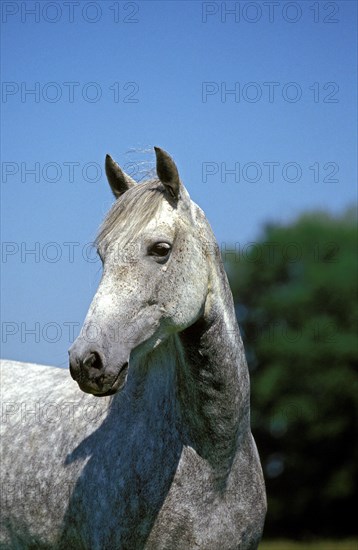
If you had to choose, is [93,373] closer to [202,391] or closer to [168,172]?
[202,391]

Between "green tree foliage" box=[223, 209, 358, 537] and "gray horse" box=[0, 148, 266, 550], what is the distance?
40.2 feet

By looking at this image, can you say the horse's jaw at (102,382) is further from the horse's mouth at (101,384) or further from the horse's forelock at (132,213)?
the horse's forelock at (132,213)

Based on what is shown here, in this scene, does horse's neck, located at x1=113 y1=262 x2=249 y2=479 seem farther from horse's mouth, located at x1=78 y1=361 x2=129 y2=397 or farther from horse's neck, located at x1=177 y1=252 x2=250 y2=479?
horse's mouth, located at x1=78 y1=361 x2=129 y2=397

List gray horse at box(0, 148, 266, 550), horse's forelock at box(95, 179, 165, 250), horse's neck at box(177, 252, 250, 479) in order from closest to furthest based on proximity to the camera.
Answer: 1. gray horse at box(0, 148, 266, 550)
2. horse's forelock at box(95, 179, 165, 250)
3. horse's neck at box(177, 252, 250, 479)

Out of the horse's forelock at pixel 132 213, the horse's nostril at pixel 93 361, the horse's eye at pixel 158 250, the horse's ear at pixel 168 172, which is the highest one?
the horse's ear at pixel 168 172

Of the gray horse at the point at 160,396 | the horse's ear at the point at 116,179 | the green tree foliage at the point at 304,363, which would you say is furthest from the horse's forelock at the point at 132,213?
the green tree foliage at the point at 304,363

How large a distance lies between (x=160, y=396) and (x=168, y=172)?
1.17 metres

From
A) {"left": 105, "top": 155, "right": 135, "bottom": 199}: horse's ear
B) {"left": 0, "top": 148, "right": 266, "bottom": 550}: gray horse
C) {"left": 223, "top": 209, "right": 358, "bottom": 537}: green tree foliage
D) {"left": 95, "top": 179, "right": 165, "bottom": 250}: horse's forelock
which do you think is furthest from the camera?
{"left": 223, "top": 209, "right": 358, "bottom": 537}: green tree foliage

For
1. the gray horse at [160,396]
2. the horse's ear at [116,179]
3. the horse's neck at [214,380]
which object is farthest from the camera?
the horse's ear at [116,179]

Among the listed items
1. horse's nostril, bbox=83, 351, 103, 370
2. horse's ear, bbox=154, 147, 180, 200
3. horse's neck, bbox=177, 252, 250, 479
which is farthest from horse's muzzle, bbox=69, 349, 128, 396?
horse's ear, bbox=154, 147, 180, 200

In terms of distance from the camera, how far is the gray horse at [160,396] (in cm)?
331

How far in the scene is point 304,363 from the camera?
16688 millimetres

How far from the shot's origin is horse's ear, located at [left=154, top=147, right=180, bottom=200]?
11.5 ft

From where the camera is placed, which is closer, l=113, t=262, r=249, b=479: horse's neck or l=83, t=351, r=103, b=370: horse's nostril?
l=83, t=351, r=103, b=370: horse's nostril
